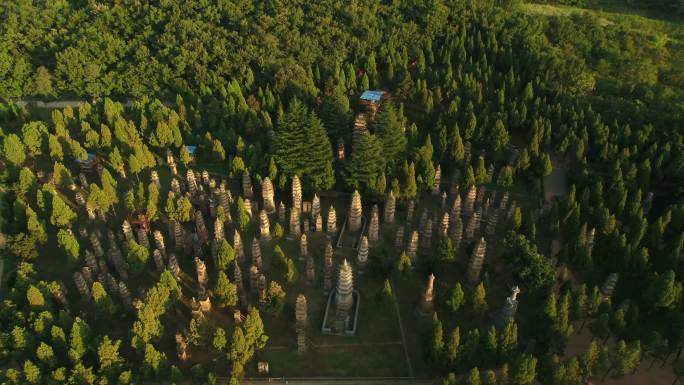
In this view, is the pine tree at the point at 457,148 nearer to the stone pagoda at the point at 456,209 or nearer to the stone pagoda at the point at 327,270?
the stone pagoda at the point at 456,209

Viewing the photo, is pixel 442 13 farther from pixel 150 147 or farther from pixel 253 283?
pixel 253 283

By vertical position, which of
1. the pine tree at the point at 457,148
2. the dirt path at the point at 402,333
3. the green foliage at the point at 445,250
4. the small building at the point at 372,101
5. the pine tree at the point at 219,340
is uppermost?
the small building at the point at 372,101

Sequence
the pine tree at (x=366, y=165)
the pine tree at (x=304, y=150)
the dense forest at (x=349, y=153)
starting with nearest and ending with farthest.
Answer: the dense forest at (x=349, y=153), the pine tree at (x=366, y=165), the pine tree at (x=304, y=150)

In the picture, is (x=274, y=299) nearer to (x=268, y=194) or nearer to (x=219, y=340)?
(x=219, y=340)

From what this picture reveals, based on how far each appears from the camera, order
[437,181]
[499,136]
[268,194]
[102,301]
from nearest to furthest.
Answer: [102,301] < [268,194] < [437,181] < [499,136]

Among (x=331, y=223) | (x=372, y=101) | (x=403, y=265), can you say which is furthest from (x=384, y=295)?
(x=372, y=101)

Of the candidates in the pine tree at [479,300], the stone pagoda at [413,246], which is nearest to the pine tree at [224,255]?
the stone pagoda at [413,246]

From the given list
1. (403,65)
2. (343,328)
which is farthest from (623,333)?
(403,65)
